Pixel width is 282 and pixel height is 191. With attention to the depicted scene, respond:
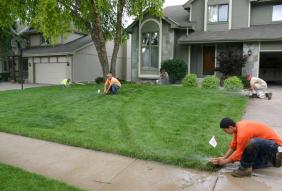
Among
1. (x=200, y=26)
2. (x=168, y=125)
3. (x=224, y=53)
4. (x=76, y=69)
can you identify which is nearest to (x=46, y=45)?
(x=76, y=69)

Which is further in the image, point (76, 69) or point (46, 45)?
point (46, 45)

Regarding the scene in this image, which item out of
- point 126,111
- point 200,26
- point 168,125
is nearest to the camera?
point 168,125

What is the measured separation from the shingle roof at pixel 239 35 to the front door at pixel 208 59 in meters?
1.18

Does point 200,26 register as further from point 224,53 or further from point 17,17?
Result: point 17,17

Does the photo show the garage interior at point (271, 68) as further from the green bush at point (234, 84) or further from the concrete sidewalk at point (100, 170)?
the concrete sidewalk at point (100, 170)

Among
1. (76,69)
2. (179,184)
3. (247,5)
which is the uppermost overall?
(247,5)

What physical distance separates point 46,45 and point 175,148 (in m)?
27.2

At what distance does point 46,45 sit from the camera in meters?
31.3

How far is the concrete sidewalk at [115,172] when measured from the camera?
4.95m

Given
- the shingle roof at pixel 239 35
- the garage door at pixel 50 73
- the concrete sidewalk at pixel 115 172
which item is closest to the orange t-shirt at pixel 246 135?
the concrete sidewalk at pixel 115 172

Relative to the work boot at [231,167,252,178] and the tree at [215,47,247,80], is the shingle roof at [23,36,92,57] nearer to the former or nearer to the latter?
the tree at [215,47,247,80]

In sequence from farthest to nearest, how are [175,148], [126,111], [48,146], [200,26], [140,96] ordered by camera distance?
1. [200,26]
2. [140,96]
3. [126,111]
4. [48,146]
5. [175,148]

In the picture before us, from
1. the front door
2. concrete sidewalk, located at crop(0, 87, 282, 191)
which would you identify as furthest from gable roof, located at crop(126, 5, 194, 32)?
concrete sidewalk, located at crop(0, 87, 282, 191)

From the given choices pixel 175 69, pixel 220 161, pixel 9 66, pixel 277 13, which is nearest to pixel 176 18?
pixel 175 69
